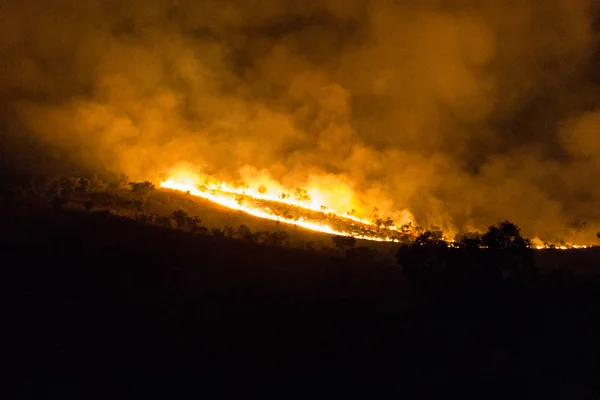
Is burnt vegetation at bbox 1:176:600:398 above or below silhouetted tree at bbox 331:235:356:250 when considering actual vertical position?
below

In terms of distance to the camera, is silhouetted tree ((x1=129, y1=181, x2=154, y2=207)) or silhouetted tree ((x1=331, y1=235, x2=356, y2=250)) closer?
silhouetted tree ((x1=331, y1=235, x2=356, y2=250))

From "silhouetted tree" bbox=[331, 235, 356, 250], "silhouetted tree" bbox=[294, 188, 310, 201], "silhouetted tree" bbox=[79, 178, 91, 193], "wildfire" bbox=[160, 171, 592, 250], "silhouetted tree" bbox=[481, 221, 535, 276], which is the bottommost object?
"silhouetted tree" bbox=[481, 221, 535, 276]

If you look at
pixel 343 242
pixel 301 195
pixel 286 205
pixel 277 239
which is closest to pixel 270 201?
pixel 286 205

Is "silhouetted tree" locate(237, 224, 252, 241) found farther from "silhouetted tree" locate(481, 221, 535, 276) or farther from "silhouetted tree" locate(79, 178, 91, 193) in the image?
"silhouetted tree" locate(481, 221, 535, 276)

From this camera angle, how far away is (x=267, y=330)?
13.5m

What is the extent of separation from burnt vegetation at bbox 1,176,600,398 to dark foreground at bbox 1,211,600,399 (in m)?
0.05

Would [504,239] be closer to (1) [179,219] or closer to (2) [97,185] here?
(1) [179,219]

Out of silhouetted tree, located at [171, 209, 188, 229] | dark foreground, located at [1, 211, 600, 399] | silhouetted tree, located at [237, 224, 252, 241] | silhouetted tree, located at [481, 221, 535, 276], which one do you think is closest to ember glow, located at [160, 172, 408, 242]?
silhouetted tree, located at [237, 224, 252, 241]

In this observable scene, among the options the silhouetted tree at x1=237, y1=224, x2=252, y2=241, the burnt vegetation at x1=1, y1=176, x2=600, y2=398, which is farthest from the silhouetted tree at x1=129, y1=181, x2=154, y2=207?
the burnt vegetation at x1=1, y1=176, x2=600, y2=398

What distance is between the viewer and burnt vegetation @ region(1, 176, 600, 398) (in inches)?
468

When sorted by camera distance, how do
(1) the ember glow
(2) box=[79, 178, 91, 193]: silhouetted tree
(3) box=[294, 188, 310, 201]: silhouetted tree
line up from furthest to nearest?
(3) box=[294, 188, 310, 201]: silhouetted tree → (1) the ember glow → (2) box=[79, 178, 91, 193]: silhouetted tree

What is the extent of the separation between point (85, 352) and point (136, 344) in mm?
1089

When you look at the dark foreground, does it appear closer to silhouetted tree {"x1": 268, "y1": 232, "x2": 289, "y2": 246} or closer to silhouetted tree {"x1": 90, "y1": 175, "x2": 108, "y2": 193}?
silhouetted tree {"x1": 268, "y1": 232, "x2": 289, "y2": 246}

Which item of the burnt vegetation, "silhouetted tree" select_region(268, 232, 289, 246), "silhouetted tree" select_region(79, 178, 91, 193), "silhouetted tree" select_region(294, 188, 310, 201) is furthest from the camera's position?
"silhouetted tree" select_region(294, 188, 310, 201)
